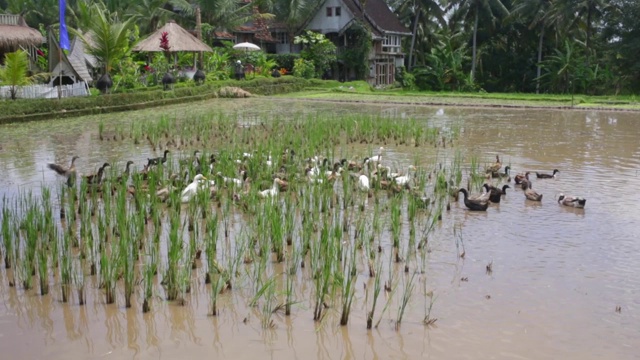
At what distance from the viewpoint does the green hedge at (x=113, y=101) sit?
64.4ft

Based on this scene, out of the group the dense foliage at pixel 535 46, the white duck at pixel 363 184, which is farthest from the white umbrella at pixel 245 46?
the white duck at pixel 363 184

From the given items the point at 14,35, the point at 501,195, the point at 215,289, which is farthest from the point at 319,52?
the point at 215,289

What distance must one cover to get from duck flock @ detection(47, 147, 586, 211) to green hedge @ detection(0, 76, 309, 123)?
9.11 m

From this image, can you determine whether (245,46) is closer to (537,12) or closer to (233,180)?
(537,12)

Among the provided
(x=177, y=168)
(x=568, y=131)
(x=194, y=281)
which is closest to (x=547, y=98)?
(x=568, y=131)

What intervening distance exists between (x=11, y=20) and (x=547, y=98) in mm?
21081

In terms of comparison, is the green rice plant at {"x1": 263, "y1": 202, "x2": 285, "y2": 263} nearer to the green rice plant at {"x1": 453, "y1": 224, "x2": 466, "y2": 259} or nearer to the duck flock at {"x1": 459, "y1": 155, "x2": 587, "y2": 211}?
the green rice plant at {"x1": 453, "y1": 224, "x2": 466, "y2": 259}

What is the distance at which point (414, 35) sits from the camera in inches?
1668

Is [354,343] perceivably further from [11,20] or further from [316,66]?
[316,66]

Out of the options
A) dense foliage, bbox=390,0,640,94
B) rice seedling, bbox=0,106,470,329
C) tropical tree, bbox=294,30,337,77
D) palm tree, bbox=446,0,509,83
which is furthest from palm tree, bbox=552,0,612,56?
rice seedling, bbox=0,106,470,329

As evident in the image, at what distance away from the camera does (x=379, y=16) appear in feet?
141

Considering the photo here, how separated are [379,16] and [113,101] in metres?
23.6

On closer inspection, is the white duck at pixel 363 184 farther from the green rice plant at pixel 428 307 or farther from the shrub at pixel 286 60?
the shrub at pixel 286 60

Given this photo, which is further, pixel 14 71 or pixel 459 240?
pixel 14 71
